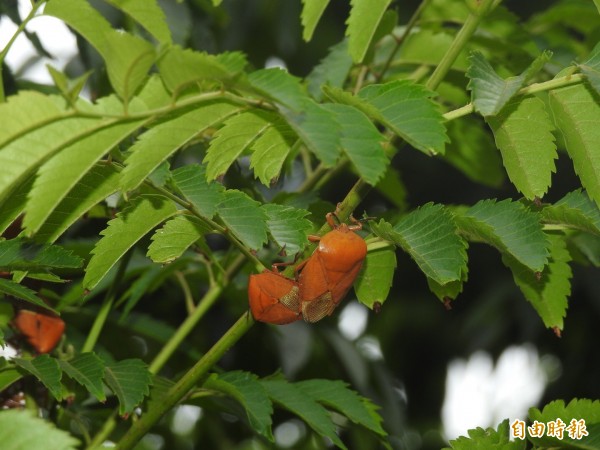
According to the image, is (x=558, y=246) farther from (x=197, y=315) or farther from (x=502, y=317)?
(x=502, y=317)

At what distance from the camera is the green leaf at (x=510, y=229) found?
1.14 m

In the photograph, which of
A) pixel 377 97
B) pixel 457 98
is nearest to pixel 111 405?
pixel 457 98

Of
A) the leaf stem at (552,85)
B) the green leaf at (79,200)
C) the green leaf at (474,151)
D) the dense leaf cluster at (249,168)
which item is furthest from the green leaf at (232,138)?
the green leaf at (474,151)

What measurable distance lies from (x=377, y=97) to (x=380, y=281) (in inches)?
13.2

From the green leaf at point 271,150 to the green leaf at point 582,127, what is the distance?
326 millimetres

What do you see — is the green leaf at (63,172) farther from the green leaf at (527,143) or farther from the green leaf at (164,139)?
the green leaf at (527,143)

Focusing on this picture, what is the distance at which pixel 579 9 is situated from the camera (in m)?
1.99

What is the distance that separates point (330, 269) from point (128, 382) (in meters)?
0.32

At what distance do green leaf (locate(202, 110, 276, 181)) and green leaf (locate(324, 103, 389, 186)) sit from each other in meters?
0.13

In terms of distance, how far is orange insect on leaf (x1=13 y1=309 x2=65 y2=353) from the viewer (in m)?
1.40

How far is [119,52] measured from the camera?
3.03 feet

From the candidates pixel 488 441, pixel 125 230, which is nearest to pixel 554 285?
pixel 488 441

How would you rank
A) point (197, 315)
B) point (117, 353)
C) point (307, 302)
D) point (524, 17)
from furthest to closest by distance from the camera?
point (524, 17)
point (117, 353)
point (197, 315)
point (307, 302)

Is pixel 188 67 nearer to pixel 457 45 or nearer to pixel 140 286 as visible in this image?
pixel 457 45
